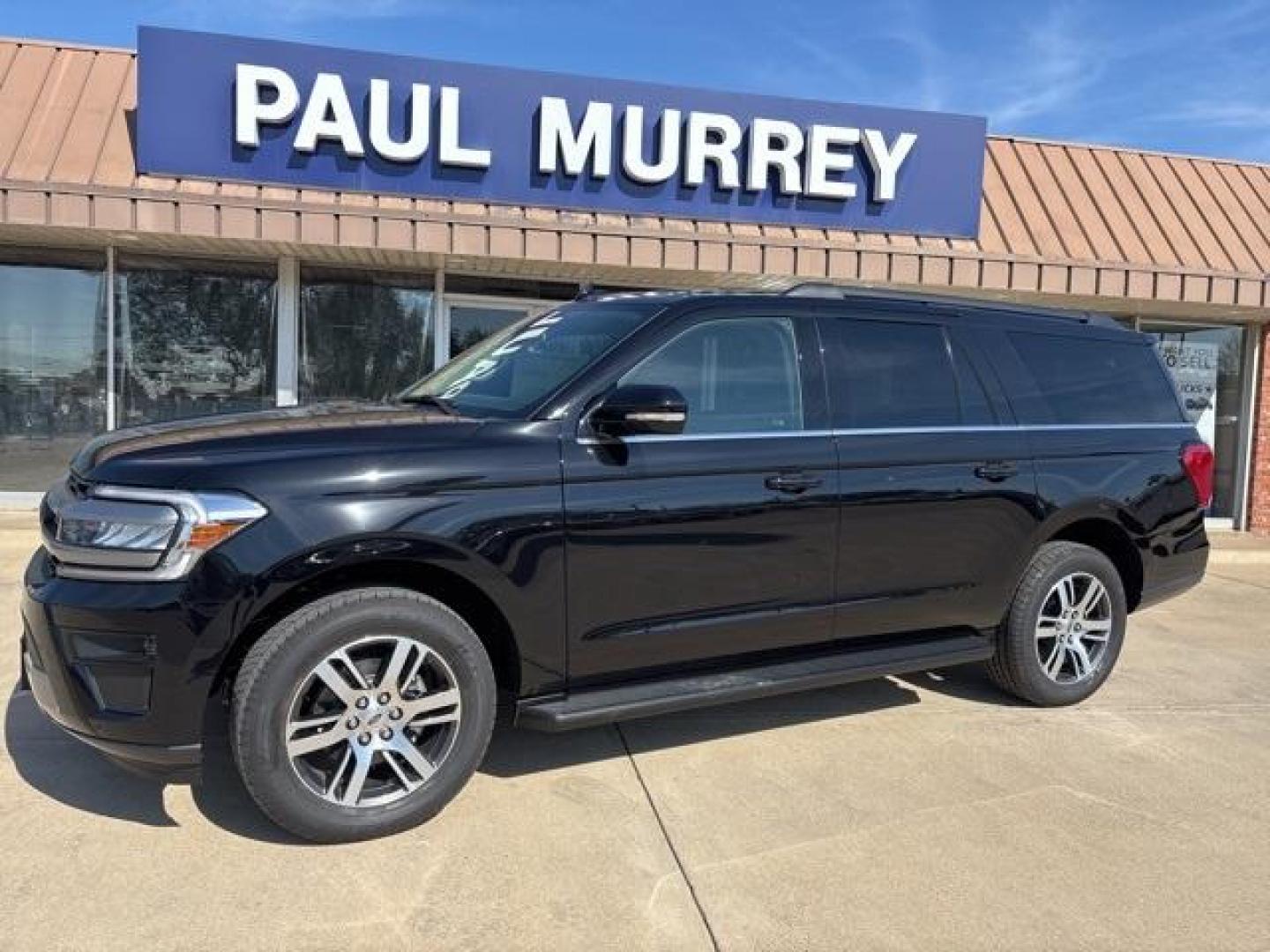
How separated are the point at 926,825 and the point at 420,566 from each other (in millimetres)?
1978

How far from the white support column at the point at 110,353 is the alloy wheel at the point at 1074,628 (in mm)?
8267

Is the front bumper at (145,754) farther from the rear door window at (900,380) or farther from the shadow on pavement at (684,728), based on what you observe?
the rear door window at (900,380)

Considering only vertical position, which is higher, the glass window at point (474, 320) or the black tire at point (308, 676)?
the glass window at point (474, 320)

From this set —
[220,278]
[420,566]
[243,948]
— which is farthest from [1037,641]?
[220,278]

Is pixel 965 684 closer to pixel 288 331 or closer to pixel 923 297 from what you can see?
pixel 923 297

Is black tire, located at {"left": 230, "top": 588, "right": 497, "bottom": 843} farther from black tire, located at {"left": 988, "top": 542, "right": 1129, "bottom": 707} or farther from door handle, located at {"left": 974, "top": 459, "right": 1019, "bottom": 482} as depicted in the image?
black tire, located at {"left": 988, "top": 542, "right": 1129, "bottom": 707}

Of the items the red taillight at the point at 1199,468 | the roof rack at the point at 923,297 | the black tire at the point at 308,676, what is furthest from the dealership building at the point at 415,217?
the black tire at the point at 308,676

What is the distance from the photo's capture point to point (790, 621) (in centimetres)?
390

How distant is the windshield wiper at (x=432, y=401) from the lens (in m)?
3.71

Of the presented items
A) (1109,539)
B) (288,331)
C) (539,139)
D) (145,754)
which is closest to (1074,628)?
(1109,539)

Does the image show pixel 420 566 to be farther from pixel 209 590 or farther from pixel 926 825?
pixel 926 825

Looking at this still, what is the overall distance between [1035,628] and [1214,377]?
842cm

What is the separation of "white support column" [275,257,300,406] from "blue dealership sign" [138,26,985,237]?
46.8 inches

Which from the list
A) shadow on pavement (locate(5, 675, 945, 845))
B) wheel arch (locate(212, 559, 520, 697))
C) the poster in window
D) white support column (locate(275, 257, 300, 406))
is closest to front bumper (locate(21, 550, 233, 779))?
wheel arch (locate(212, 559, 520, 697))
